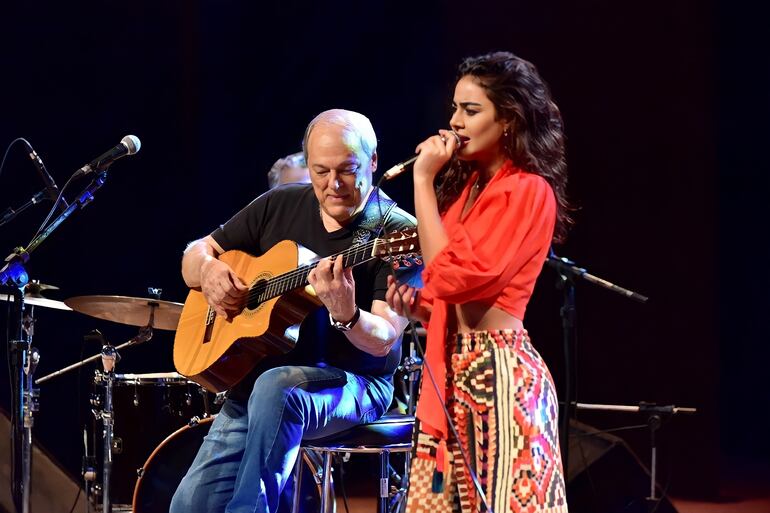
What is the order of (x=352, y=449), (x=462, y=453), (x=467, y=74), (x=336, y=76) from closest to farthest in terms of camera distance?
(x=462, y=453)
(x=467, y=74)
(x=352, y=449)
(x=336, y=76)

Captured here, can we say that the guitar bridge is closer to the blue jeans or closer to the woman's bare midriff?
the blue jeans

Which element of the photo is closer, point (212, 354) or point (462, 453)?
point (462, 453)

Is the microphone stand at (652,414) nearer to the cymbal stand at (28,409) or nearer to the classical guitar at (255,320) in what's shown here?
the classical guitar at (255,320)

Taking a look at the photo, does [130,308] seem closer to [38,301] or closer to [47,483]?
[38,301]

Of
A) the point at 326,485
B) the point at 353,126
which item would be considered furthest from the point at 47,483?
the point at 353,126

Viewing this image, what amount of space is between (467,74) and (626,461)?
3109 millimetres

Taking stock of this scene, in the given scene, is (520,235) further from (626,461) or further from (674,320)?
(674,320)

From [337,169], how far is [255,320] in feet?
1.89

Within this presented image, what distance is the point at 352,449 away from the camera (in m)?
3.00

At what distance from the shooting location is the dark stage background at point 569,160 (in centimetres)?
539

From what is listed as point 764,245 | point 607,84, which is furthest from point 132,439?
point 764,245

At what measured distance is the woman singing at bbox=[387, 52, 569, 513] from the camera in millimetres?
1990

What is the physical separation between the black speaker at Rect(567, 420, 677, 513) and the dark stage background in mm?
1011

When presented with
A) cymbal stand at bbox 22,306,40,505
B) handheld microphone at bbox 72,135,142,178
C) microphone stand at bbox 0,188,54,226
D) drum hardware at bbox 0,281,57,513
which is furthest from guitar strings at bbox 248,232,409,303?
cymbal stand at bbox 22,306,40,505
